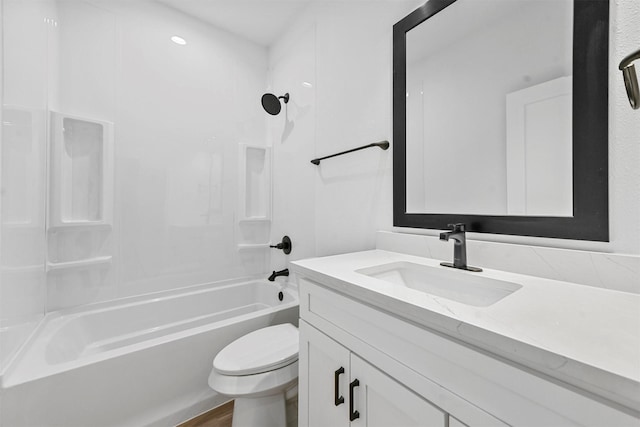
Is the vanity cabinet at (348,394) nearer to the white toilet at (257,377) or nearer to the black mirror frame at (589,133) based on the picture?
the white toilet at (257,377)

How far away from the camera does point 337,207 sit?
5.14 ft

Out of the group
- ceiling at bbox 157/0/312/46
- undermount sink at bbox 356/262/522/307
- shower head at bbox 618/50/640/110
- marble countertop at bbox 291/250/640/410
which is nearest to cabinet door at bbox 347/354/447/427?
marble countertop at bbox 291/250/640/410

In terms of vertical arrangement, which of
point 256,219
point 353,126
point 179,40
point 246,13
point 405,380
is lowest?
point 405,380

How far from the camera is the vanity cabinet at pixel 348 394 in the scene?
58cm

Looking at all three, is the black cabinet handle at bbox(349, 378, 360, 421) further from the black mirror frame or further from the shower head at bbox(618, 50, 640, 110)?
the shower head at bbox(618, 50, 640, 110)

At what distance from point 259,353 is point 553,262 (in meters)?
1.14

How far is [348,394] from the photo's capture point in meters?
0.75

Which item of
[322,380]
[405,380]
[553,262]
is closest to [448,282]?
[553,262]

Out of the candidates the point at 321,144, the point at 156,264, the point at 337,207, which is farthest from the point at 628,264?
the point at 156,264

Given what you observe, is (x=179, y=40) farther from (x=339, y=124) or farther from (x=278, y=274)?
(x=278, y=274)

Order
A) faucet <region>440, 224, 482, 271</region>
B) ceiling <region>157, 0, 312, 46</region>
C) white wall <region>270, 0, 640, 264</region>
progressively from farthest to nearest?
ceiling <region>157, 0, 312, 46</region> → white wall <region>270, 0, 640, 264</region> → faucet <region>440, 224, 482, 271</region>

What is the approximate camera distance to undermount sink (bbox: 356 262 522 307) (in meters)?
0.75

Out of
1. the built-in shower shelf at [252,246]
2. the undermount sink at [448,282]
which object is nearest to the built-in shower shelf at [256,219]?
the built-in shower shelf at [252,246]

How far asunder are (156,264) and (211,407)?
97 centimetres
